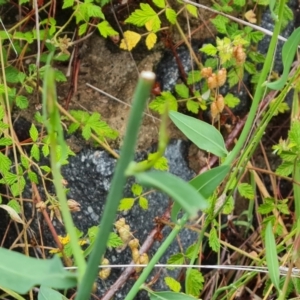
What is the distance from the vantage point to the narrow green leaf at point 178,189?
0.39m

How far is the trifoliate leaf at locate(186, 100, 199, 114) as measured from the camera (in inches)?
51.7

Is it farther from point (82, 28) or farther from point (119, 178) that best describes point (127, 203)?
point (119, 178)

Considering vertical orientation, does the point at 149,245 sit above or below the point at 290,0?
below

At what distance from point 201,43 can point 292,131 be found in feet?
1.29

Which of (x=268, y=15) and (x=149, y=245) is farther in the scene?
(x=268, y=15)

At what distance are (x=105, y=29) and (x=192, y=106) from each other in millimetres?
270

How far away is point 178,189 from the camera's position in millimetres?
401

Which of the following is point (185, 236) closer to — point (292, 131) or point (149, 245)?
point (149, 245)

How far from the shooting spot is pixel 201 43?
1396 mm

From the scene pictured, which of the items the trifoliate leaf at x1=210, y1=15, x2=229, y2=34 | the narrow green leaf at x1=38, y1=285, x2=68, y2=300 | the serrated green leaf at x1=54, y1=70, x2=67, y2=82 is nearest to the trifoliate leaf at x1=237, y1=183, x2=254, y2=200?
the trifoliate leaf at x1=210, y1=15, x2=229, y2=34

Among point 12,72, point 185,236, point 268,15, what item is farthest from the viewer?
point 268,15

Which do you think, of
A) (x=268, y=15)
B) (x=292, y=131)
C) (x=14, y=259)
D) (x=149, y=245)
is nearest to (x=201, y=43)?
(x=268, y=15)

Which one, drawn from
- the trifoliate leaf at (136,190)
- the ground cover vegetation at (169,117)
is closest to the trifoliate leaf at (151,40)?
the ground cover vegetation at (169,117)

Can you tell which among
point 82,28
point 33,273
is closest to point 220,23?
point 82,28
